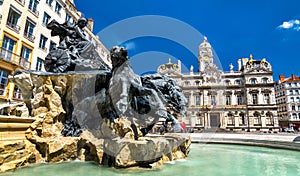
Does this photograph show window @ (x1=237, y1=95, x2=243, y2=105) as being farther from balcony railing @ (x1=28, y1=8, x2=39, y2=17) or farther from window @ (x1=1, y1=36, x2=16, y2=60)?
window @ (x1=1, y1=36, x2=16, y2=60)

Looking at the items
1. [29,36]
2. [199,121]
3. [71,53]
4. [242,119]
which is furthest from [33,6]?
[242,119]

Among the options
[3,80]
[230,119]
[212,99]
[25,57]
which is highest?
[25,57]

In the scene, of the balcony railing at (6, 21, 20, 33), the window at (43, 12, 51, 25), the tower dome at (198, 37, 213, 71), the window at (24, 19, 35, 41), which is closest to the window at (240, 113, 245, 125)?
the tower dome at (198, 37, 213, 71)

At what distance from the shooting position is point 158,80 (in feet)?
30.2

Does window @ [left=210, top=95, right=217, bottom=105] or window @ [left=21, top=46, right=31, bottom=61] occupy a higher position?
window @ [left=21, top=46, right=31, bottom=61]

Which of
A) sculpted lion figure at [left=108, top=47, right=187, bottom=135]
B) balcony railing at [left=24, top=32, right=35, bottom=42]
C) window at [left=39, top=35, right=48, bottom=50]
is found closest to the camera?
sculpted lion figure at [left=108, top=47, right=187, bottom=135]

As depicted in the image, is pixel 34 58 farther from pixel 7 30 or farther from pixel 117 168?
pixel 117 168

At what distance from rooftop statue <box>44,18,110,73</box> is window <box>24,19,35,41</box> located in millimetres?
10609

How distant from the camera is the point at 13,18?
1658cm

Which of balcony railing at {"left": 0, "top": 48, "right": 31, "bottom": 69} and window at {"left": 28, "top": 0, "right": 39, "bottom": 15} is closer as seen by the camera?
balcony railing at {"left": 0, "top": 48, "right": 31, "bottom": 69}

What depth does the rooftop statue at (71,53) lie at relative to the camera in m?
8.54

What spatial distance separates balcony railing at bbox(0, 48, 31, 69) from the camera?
48.6ft

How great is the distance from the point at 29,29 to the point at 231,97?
131 feet

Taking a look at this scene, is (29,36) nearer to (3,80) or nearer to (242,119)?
(3,80)
